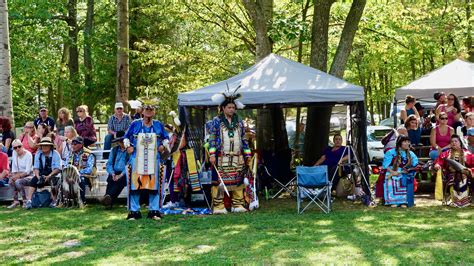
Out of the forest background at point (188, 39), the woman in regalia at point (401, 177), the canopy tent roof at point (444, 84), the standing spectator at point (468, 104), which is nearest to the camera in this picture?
the woman in regalia at point (401, 177)

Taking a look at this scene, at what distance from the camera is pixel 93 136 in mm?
11539

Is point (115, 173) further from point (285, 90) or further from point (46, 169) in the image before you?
point (285, 90)

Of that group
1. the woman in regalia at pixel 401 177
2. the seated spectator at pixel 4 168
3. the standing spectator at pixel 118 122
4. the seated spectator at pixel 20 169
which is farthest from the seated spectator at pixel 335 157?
the seated spectator at pixel 4 168

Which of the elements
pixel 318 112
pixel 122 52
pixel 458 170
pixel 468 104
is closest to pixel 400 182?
pixel 458 170

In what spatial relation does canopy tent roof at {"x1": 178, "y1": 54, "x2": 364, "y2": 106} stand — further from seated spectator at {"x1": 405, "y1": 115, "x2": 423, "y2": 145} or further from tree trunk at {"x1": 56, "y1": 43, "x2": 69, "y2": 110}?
tree trunk at {"x1": 56, "y1": 43, "x2": 69, "y2": 110}

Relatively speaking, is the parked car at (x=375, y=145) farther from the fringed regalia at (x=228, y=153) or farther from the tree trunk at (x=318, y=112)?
the fringed regalia at (x=228, y=153)

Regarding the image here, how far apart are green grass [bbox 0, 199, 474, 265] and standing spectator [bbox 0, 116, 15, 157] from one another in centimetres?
259

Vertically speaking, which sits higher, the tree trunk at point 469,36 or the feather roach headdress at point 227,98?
the tree trunk at point 469,36

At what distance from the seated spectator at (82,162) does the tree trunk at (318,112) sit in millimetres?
4079

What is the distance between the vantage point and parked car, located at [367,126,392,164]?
54.3ft

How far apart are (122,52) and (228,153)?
515 centimetres

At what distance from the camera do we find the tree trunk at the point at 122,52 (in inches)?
533

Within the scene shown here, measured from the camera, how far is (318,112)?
488 inches

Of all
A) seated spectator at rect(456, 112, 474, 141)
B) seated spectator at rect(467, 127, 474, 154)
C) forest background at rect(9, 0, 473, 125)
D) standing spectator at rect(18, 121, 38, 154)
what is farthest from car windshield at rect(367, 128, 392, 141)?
standing spectator at rect(18, 121, 38, 154)
